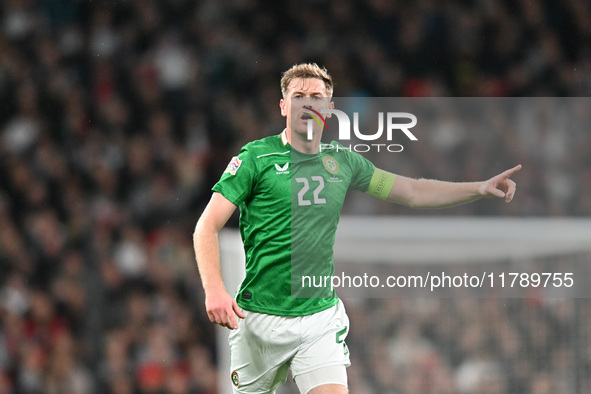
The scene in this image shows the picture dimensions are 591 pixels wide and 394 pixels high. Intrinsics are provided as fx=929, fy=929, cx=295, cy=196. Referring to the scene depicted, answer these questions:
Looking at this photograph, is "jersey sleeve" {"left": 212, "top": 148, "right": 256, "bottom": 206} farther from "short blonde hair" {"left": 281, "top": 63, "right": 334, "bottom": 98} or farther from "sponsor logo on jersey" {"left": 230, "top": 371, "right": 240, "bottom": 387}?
"sponsor logo on jersey" {"left": 230, "top": 371, "right": 240, "bottom": 387}

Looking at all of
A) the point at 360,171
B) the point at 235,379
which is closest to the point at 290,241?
the point at 360,171

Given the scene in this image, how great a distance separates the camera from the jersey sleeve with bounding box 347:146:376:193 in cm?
482

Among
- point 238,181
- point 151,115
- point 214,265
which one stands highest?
point 151,115

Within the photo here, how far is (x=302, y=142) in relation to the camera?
470cm

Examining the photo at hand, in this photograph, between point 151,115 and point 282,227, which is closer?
point 282,227

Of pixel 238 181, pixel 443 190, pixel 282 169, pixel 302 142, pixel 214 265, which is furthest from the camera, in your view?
pixel 443 190

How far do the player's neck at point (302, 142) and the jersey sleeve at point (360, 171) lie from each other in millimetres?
212

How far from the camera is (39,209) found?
10.1 meters

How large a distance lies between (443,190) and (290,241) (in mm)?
878

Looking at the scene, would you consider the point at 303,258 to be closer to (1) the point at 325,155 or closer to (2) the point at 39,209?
(1) the point at 325,155

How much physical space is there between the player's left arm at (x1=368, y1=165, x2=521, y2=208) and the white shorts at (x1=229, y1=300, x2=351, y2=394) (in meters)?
0.69

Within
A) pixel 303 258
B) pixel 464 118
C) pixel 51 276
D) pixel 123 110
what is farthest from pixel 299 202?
pixel 123 110

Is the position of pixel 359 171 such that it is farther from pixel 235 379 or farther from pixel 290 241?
pixel 235 379

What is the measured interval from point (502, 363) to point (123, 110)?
246 inches
